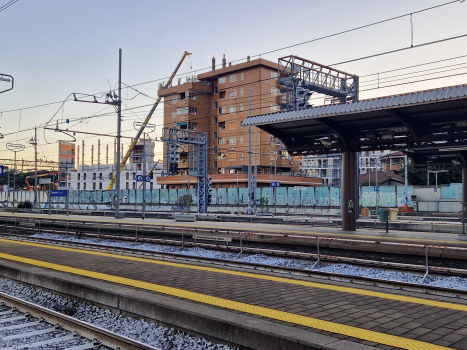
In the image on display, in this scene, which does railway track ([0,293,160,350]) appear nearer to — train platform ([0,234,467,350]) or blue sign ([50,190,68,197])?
train platform ([0,234,467,350])

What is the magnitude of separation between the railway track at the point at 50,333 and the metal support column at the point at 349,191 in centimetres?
1573

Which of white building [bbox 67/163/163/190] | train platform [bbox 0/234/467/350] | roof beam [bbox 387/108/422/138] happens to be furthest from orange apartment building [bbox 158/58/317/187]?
train platform [bbox 0/234/467/350]

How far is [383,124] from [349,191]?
3.80m

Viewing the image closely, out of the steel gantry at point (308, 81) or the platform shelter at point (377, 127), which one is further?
the steel gantry at point (308, 81)

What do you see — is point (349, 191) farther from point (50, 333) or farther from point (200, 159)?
point (200, 159)

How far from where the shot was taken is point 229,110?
76812 mm

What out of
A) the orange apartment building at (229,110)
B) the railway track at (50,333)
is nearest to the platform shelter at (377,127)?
the railway track at (50,333)

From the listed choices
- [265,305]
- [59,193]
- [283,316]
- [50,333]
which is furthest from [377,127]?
[59,193]

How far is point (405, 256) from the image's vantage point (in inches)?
544

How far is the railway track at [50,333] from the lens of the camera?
609 cm

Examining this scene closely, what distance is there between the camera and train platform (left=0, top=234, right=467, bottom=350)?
17.3ft

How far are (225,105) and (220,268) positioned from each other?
68.3m

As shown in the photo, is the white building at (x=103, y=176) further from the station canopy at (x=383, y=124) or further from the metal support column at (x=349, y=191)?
the metal support column at (x=349, y=191)

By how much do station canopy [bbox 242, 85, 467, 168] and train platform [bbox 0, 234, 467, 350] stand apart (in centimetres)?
887
